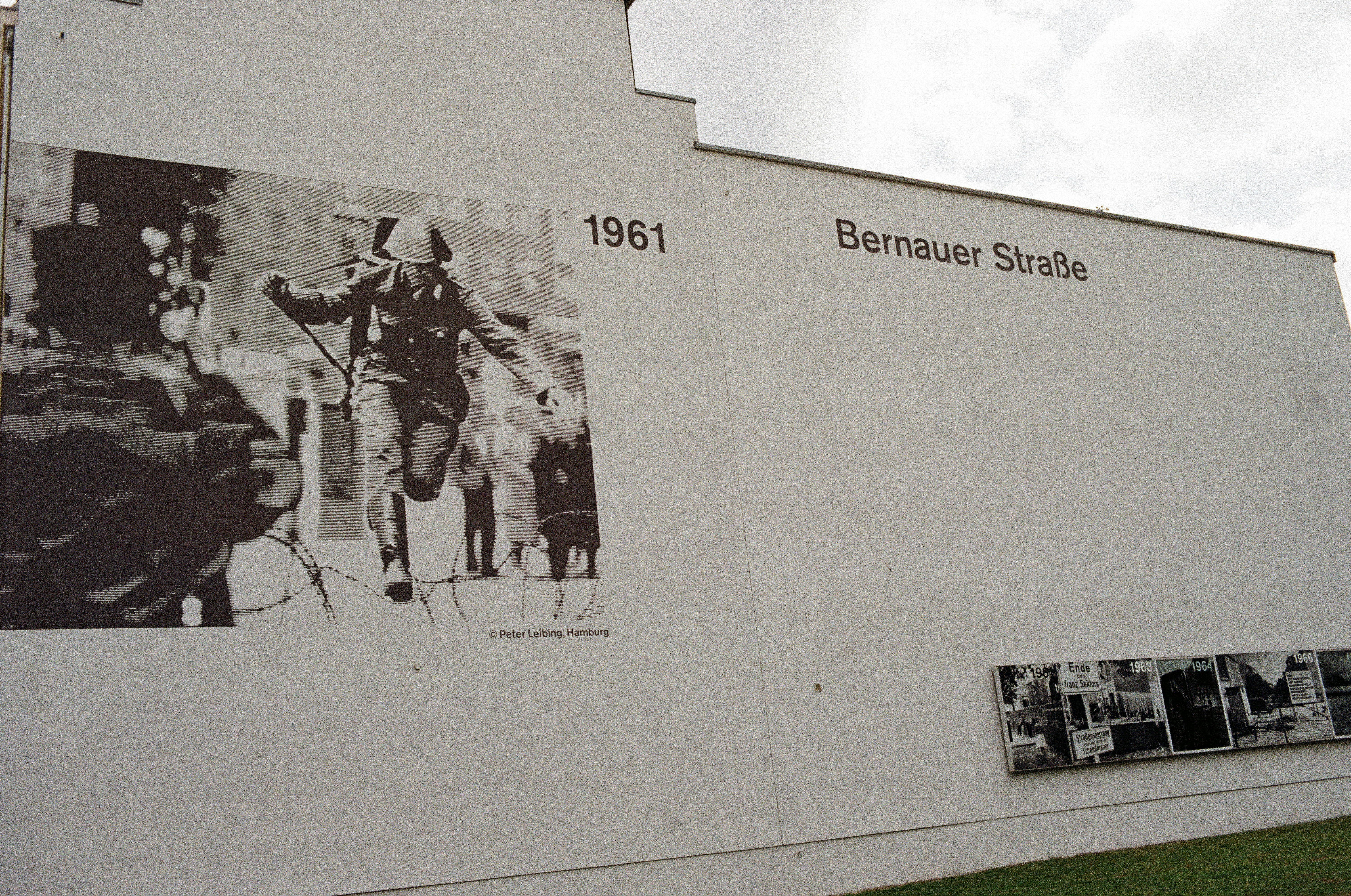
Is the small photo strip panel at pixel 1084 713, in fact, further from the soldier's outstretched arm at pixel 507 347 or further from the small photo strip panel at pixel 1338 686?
the soldier's outstretched arm at pixel 507 347

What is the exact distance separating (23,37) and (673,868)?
38.8 feet

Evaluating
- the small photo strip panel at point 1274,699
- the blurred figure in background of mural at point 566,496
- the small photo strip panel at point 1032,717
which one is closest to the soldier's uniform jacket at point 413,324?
the blurred figure in background of mural at point 566,496

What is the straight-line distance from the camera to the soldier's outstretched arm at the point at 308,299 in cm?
1350

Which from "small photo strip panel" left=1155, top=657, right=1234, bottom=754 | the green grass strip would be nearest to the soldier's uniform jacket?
the green grass strip

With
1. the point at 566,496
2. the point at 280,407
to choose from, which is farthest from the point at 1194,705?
the point at 280,407

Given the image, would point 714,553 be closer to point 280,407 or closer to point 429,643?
point 429,643

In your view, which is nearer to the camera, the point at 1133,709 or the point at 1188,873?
the point at 1188,873

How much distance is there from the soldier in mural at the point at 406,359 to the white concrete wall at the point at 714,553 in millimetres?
769

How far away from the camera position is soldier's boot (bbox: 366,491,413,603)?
13.2 meters

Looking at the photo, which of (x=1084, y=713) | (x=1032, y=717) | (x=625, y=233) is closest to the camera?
(x=625, y=233)

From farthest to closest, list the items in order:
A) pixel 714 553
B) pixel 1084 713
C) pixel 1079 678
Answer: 1. pixel 1079 678
2. pixel 1084 713
3. pixel 714 553

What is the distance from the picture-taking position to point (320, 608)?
502 inches

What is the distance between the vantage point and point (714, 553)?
1500 cm

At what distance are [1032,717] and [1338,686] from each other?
6.28 m
